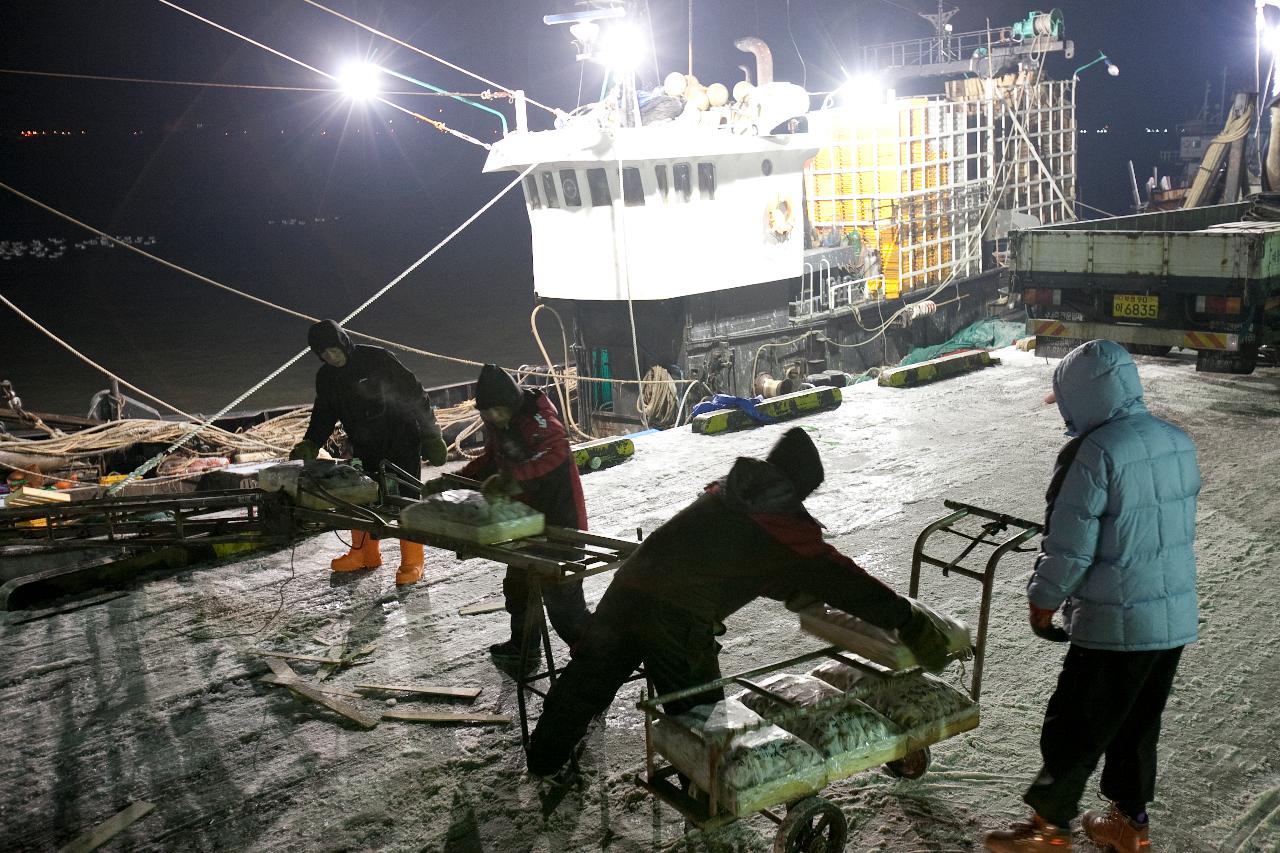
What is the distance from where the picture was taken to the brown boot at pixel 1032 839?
339 centimetres

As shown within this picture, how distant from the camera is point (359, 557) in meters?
→ 6.54

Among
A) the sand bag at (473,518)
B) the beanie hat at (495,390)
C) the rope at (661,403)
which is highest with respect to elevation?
the beanie hat at (495,390)

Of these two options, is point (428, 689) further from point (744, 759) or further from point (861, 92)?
point (861, 92)

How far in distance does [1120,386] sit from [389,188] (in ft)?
564

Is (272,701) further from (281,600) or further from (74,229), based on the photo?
(74,229)

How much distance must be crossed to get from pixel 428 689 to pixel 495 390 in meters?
1.47

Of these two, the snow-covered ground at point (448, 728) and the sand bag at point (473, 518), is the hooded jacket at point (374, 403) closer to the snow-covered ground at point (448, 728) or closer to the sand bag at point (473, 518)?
Result: the snow-covered ground at point (448, 728)

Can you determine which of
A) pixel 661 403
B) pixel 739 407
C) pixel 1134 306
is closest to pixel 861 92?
pixel 661 403

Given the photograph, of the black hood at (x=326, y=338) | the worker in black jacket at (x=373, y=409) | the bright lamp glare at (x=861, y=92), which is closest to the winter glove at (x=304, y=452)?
the worker in black jacket at (x=373, y=409)

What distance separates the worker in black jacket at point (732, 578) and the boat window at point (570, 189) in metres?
12.4

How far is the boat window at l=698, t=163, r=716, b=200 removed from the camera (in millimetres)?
15391

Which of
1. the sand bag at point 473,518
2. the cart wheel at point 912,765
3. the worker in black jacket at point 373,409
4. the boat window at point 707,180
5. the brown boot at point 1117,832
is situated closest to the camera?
the brown boot at point 1117,832

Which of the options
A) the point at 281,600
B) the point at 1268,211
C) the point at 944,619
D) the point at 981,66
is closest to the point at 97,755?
the point at 281,600

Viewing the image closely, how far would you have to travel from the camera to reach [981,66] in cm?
2342
